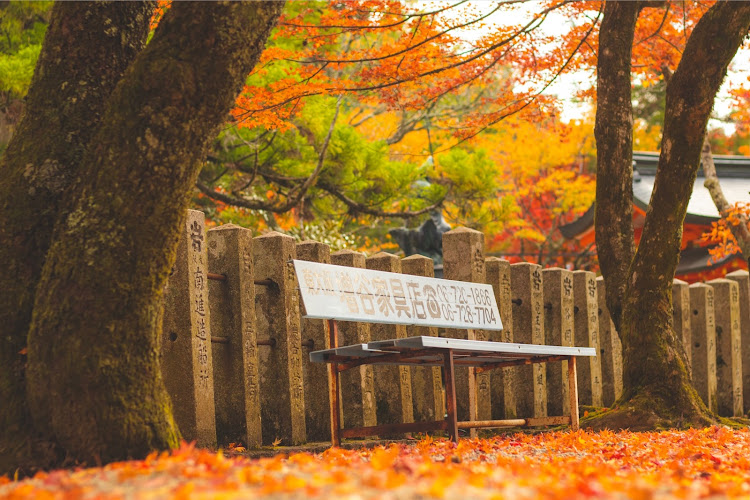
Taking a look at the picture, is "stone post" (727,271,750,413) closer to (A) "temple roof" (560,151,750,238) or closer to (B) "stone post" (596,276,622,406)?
(B) "stone post" (596,276,622,406)

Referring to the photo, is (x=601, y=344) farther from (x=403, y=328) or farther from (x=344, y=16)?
(x=344, y=16)

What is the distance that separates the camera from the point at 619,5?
25.7ft

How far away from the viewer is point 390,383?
22.5 feet

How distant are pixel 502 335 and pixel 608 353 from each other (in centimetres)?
253

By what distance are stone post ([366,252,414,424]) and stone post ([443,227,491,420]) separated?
64 centimetres

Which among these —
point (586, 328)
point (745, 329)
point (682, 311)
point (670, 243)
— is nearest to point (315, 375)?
point (670, 243)

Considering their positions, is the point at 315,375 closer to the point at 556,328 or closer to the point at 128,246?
the point at 128,246

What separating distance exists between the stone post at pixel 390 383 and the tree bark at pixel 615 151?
222 cm

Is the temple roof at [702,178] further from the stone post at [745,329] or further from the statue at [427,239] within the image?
the statue at [427,239]

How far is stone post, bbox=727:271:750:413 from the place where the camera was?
11.6 metres

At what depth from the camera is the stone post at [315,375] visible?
20.4 feet

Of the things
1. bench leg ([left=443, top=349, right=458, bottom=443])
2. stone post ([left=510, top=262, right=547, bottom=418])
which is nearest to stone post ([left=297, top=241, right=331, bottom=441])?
bench leg ([left=443, top=349, right=458, bottom=443])

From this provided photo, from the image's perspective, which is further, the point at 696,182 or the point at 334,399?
the point at 696,182

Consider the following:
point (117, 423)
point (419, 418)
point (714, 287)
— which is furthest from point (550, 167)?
point (117, 423)
